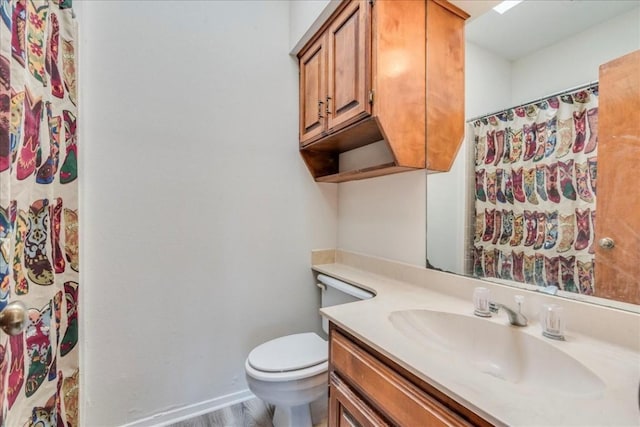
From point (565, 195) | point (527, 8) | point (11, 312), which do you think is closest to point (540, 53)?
point (527, 8)

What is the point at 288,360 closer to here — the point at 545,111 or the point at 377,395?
the point at 377,395

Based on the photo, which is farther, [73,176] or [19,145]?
[73,176]

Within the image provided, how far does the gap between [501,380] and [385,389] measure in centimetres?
28

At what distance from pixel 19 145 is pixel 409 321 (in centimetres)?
125

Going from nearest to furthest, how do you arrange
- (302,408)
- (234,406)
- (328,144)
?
(302,408)
(234,406)
(328,144)

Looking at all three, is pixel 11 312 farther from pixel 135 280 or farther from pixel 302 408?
pixel 302 408

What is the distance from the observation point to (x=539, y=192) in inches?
38.3

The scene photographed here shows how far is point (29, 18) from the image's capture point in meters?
0.74

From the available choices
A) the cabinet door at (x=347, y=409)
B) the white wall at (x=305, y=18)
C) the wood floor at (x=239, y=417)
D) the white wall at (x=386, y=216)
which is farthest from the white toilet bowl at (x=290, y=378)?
the white wall at (x=305, y=18)

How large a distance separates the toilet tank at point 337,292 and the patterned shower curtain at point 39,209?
1.07m

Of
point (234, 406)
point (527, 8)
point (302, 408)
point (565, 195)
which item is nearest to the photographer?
point (565, 195)

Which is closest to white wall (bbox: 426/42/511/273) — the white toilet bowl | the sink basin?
the sink basin

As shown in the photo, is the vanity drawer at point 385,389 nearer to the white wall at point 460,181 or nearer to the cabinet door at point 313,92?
the white wall at point 460,181

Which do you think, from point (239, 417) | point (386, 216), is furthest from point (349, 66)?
point (239, 417)
